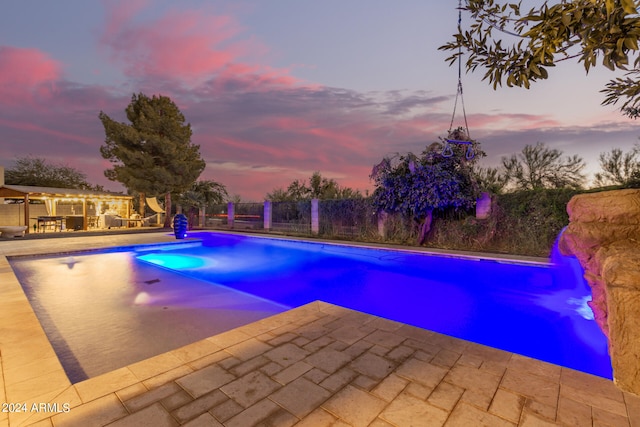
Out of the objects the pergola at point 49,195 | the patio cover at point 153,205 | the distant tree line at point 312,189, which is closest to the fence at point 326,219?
the distant tree line at point 312,189

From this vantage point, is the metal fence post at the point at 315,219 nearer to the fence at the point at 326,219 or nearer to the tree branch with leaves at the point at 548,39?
the fence at the point at 326,219

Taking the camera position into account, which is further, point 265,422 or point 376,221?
point 376,221

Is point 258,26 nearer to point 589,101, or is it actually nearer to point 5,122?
point 589,101

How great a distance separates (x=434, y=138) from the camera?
Answer: 9.64 metres

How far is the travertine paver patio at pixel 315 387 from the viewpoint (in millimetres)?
1512

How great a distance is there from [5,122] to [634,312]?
27.9 metres

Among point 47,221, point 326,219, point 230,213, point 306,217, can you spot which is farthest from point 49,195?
point 326,219

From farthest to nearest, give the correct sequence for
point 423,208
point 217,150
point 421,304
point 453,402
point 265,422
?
1. point 217,150
2. point 423,208
3. point 421,304
4. point 453,402
5. point 265,422

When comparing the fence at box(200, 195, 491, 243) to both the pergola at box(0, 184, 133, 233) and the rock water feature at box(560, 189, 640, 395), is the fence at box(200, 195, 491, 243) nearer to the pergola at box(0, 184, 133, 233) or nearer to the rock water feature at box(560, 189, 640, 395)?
the pergola at box(0, 184, 133, 233)

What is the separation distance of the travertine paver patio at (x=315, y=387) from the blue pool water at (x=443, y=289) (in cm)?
172

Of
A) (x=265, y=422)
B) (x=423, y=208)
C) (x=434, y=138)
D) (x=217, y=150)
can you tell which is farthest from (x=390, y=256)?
(x=217, y=150)

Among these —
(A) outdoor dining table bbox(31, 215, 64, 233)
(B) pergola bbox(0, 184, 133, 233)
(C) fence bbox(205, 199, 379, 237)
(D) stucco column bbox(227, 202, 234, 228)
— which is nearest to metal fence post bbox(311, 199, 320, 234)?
(C) fence bbox(205, 199, 379, 237)

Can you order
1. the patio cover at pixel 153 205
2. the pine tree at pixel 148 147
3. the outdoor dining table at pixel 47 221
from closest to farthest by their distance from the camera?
the outdoor dining table at pixel 47 221 → the pine tree at pixel 148 147 → the patio cover at pixel 153 205

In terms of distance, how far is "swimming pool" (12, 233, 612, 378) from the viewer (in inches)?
144
